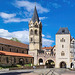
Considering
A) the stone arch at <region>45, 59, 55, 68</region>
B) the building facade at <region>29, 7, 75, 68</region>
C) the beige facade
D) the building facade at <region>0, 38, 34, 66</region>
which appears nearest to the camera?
the building facade at <region>0, 38, 34, 66</region>

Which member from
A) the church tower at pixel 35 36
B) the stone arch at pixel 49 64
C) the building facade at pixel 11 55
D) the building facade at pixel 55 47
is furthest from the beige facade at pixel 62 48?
the building facade at pixel 11 55

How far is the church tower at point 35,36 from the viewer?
70.4 m

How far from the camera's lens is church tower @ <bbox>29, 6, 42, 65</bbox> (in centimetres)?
7038

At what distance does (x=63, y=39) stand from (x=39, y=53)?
42.4 ft

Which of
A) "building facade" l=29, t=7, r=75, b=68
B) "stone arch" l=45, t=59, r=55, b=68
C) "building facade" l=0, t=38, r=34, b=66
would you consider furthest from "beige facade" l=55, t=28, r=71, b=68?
"building facade" l=0, t=38, r=34, b=66

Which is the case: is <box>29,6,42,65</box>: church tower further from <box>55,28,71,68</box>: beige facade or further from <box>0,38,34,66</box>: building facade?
<box>55,28,71,68</box>: beige facade

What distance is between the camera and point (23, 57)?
202 ft

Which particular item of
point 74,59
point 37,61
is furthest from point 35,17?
point 74,59

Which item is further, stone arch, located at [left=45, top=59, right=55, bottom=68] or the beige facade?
stone arch, located at [left=45, top=59, right=55, bottom=68]

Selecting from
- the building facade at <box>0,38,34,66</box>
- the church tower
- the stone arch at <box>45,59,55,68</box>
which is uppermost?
the church tower

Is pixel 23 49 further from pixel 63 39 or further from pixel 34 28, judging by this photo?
pixel 63 39

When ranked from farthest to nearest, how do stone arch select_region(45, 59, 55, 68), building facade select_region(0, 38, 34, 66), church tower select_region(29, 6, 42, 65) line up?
1. church tower select_region(29, 6, 42, 65)
2. stone arch select_region(45, 59, 55, 68)
3. building facade select_region(0, 38, 34, 66)

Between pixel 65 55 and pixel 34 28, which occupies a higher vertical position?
pixel 34 28

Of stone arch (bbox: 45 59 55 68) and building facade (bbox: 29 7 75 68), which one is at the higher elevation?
building facade (bbox: 29 7 75 68)
